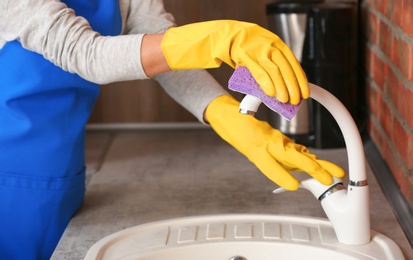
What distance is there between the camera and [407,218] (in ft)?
4.49

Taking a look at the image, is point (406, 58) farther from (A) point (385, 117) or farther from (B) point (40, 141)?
(B) point (40, 141)

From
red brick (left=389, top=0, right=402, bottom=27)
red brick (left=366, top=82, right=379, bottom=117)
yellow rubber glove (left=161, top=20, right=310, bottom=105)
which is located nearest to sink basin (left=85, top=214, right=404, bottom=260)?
yellow rubber glove (left=161, top=20, right=310, bottom=105)

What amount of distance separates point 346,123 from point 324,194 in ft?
0.44

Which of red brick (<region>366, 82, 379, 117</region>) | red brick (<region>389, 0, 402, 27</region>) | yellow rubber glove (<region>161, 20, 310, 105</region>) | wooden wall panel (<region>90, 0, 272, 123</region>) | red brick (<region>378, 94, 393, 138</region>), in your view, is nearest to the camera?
yellow rubber glove (<region>161, 20, 310, 105</region>)

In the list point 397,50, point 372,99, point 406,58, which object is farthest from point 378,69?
point 406,58

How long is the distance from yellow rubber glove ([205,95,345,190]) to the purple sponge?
0.58ft

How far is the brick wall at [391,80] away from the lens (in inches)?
55.6

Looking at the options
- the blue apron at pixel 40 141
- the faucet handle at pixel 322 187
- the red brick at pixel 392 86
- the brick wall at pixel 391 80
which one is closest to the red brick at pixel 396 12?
the brick wall at pixel 391 80

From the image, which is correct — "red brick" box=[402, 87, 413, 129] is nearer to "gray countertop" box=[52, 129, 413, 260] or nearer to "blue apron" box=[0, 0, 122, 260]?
"gray countertop" box=[52, 129, 413, 260]

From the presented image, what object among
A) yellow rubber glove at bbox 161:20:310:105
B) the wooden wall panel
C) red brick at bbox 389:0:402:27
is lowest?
the wooden wall panel

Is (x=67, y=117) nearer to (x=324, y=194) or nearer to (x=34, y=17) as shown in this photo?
(x=34, y=17)

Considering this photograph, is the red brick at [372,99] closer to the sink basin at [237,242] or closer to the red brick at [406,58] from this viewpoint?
the red brick at [406,58]

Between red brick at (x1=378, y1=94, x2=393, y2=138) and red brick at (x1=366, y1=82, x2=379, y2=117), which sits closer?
red brick at (x1=378, y1=94, x2=393, y2=138)

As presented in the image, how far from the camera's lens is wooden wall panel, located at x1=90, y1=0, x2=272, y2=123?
2.16 meters
